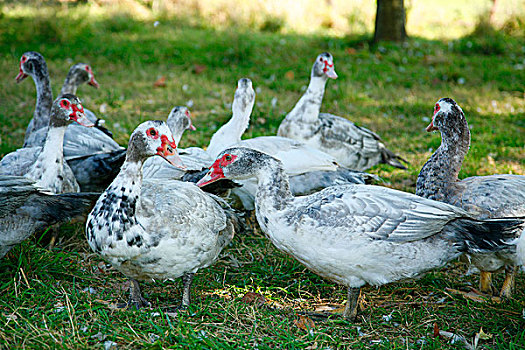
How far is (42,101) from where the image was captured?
20.5 ft

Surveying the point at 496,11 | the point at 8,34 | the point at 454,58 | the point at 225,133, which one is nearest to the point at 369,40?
the point at 454,58

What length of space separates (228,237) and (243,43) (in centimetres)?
711

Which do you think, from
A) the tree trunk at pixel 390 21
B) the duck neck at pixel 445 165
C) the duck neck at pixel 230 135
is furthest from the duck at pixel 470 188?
the tree trunk at pixel 390 21

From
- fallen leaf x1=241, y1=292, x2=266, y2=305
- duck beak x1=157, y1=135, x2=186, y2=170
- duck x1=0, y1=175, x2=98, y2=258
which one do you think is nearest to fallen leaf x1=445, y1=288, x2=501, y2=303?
fallen leaf x1=241, y1=292, x2=266, y2=305

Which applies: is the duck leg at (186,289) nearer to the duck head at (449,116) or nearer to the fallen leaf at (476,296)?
the fallen leaf at (476,296)

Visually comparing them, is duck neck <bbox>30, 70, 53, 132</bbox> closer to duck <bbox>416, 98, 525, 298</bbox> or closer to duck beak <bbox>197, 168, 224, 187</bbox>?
duck beak <bbox>197, 168, 224, 187</bbox>

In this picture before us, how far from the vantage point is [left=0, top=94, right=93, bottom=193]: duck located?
14.9ft

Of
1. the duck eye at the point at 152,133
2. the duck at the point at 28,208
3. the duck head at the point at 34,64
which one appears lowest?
the duck at the point at 28,208

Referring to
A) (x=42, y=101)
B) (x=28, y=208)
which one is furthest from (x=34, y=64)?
(x=28, y=208)

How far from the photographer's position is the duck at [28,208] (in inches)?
146

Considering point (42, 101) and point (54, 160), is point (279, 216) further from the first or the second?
point (42, 101)

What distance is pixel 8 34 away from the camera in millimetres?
10664

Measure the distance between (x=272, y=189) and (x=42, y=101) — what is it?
3702 mm

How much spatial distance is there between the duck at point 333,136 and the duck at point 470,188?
51.8 inches
